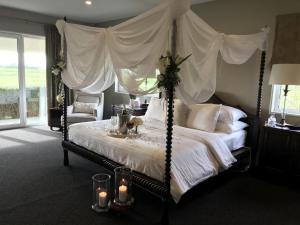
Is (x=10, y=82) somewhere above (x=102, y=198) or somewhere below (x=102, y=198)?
above

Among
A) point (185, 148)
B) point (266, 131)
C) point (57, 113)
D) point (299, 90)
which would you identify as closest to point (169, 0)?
point (185, 148)

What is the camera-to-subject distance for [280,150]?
134 inches

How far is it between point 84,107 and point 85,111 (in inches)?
4.5

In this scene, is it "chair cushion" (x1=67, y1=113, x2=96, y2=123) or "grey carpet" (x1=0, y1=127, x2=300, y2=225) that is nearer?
"grey carpet" (x1=0, y1=127, x2=300, y2=225)

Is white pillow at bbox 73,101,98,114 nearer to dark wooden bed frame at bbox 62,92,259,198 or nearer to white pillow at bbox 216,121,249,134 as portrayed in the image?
dark wooden bed frame at bbox 62,92,259,198

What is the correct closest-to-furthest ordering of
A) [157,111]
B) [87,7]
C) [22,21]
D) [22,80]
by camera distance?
1. [157,111]
2. [87,7]
3. [22,21]
4. [22,80]

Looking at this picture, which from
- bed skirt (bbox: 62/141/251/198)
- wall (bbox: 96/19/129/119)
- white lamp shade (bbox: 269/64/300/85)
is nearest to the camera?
bed skirt (bbox: 62/141/251/198)

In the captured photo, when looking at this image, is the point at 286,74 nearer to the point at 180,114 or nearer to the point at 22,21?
the point at 180,114

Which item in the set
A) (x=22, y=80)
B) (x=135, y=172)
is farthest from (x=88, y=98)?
(x=135, y=172)

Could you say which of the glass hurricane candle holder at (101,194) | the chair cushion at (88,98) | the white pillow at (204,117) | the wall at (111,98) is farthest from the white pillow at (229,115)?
the chair cushion at (88,98)

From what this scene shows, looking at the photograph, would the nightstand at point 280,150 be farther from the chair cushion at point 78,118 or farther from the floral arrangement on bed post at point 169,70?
the chair cushion at point 78,118

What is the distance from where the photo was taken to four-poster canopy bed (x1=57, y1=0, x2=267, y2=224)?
2.32 meters

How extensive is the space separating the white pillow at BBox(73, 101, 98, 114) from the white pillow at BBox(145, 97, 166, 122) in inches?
78.2

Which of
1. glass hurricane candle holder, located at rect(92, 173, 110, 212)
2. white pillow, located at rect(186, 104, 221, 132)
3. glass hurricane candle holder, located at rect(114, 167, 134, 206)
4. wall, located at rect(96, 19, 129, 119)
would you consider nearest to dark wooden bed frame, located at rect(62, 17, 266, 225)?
glass hurricane candle holder, located at rect(114, 167, 134, 206)
